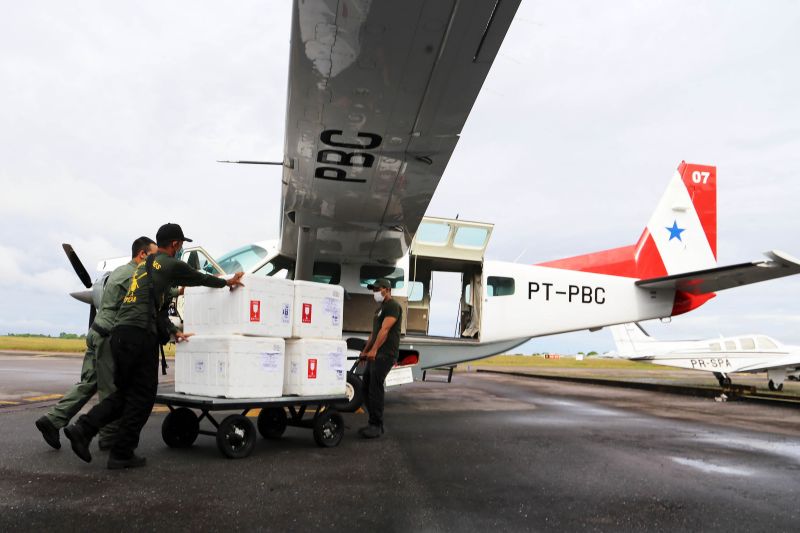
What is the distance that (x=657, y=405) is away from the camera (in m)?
11.5

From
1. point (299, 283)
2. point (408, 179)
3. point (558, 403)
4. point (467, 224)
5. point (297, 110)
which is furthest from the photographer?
point (558, 403)

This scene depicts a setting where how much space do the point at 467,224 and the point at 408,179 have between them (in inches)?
154

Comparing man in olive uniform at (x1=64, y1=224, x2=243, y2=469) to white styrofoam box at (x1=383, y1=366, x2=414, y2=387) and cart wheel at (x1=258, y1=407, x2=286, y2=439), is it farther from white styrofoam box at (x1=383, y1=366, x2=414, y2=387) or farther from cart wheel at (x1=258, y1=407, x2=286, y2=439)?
white styrofoam box at (x1=383, y1=366, x2=414, y2=387)

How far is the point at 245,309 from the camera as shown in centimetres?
494

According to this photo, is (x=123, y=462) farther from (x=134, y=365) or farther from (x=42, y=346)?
(x=42, y=346)

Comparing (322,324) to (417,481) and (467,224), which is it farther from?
(467,224)

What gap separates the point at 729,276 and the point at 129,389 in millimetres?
10149

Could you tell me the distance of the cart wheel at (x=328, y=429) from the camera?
217 inches

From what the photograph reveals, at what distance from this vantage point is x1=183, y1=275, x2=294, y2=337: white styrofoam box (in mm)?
4973

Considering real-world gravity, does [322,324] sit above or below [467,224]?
below

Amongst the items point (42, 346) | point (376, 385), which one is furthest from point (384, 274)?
point (42, 346)

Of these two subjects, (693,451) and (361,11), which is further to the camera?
(693,451)

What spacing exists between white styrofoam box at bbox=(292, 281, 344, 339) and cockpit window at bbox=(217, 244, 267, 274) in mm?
3881

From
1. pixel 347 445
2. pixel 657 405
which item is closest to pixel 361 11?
pixel 347 445
